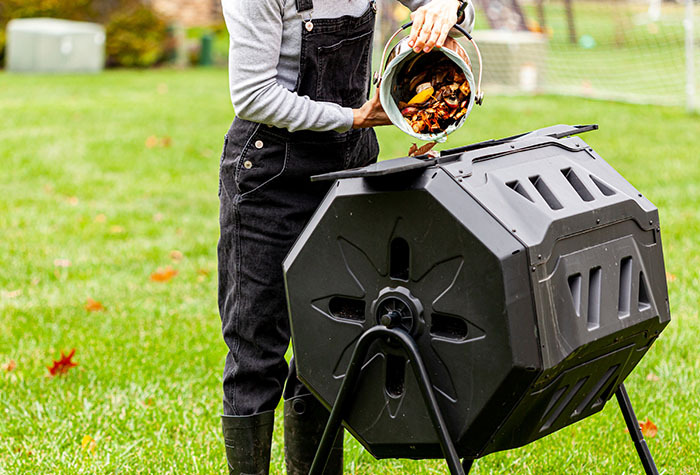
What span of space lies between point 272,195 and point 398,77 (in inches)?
19.7

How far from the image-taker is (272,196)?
2.42m

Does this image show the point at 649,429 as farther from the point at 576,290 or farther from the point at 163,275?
the point at 163,275

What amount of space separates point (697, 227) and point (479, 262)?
423cm

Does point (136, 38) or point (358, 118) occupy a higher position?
point (358, 118)

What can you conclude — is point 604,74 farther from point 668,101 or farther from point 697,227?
point 697,227

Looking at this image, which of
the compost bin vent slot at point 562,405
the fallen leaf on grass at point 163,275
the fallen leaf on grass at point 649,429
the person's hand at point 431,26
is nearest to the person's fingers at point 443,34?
the person's hand at point 431,26

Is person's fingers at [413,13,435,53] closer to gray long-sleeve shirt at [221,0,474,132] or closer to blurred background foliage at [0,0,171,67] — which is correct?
gray long-sleeve shirt at [221,0,474,132]

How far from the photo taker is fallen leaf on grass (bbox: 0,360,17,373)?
3841 millimetres

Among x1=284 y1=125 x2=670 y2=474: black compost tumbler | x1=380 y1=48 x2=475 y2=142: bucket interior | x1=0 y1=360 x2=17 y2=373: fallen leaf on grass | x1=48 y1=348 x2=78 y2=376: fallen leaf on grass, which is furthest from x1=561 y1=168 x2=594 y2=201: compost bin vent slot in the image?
x1=0 y1=360 x2=17 y2=373: fallen leaf on grass

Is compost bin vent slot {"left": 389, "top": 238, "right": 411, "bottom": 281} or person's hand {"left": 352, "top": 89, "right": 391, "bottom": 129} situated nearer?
compost bin vent slot {"left": 389, "top": 238, "right": 411, "bottom": 281}

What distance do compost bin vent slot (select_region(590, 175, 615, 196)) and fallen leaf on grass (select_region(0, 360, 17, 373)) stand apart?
265 centimetres

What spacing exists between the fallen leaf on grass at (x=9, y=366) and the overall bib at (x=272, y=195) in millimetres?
1631

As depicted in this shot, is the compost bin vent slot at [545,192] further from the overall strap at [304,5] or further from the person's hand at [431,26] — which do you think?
the overall strap at [304,5]

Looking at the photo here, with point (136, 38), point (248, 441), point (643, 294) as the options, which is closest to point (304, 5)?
point (643, 294)
